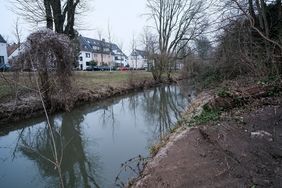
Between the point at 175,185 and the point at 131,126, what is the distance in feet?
25.4

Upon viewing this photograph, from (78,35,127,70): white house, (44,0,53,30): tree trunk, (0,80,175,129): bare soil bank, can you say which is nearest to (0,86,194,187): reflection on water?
(0,80,175,129): bare soil bank

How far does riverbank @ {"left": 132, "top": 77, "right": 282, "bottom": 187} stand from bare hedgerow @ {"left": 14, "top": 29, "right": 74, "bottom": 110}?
7.43 meters

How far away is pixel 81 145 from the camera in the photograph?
9.50m

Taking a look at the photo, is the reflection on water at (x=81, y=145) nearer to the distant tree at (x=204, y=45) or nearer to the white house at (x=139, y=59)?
the distant tree at (x=204, y=45)

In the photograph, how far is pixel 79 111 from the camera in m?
15.4

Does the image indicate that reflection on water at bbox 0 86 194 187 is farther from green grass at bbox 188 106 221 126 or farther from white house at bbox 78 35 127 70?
white house at bbox 78 35 127 70

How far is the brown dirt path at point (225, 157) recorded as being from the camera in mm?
4359

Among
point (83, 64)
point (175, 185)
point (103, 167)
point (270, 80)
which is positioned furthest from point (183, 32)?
point (83, 64)

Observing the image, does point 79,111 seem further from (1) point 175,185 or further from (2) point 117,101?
(1) point 175,185

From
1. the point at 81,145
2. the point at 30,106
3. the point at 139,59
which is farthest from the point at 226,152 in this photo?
the point at 139,59

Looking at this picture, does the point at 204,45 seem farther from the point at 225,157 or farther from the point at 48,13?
the point at 225,157

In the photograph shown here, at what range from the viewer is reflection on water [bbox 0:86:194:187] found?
6.79 metres

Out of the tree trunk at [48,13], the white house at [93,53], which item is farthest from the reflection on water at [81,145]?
the white house at [93,53]

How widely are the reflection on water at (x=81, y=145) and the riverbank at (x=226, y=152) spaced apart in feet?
5.02
